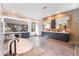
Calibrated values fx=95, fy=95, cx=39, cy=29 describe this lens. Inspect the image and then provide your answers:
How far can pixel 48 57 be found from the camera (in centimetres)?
175

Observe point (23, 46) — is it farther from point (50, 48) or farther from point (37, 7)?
point (37, 7)

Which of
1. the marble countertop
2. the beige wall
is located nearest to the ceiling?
the beige wall

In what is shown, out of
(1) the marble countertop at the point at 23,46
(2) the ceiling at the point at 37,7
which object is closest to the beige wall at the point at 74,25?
(2) the ceiling at the point at 37,7

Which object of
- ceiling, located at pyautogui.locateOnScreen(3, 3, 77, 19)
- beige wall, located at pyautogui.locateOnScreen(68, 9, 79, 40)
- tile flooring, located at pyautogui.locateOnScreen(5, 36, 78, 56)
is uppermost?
ceiling, located at pyautogui.locateOnScreen(3, 3, 77, 19)

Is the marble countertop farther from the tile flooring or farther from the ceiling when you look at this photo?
the ceiling

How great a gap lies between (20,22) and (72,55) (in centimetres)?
115

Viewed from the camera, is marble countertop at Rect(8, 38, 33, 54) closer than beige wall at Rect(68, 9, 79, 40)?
No

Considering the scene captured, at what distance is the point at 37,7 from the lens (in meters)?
1.78

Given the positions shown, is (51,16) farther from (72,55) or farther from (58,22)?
(72,55)

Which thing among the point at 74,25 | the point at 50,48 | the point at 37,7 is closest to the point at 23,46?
the point at 50,48

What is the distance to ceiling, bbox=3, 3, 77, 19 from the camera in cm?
172

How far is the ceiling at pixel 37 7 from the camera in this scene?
5.66 ft

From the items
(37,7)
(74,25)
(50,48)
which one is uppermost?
(37,7)

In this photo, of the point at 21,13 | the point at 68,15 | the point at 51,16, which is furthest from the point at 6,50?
the point at 68,15
